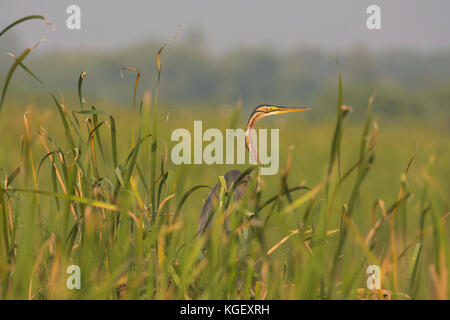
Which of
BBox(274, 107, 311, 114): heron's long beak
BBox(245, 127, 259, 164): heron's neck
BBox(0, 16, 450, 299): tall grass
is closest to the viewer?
BBox(0, 16, 450, 299): tall grass

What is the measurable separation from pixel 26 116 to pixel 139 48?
6500 cm

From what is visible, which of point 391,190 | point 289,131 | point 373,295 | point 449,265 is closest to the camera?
point 449,265

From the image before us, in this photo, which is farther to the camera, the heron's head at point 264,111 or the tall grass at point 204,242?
the heron's head at point 264,111

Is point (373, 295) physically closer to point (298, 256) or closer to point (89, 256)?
point (298, 256)

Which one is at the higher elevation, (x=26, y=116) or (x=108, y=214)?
(x=26, y=116)

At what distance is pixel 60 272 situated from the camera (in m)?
1.30

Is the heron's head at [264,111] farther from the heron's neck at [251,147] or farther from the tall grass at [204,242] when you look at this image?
the tall grass at [204,242]

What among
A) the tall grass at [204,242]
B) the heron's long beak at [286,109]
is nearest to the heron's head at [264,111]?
the heron's long beak at [286,109]

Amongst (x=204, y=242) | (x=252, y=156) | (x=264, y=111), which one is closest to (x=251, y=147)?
(x=252, y=156)

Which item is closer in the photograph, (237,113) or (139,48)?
(237,113)

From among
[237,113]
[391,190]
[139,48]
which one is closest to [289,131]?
[391,190]

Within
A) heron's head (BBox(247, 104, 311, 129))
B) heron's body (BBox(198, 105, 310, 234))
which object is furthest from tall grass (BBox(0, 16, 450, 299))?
heron's head (BBox(247, 104, 311, 129))

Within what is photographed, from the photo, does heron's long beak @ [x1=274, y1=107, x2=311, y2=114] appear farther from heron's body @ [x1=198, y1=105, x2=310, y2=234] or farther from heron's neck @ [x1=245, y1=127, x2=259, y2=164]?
heron's neck @ [x1=245, y1=127, x2=259, y2=164]

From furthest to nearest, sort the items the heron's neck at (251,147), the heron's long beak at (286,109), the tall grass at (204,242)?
the heron's long beak at (286,109) → the heron's neck at (251,147) → the tall grass at (204,242)
